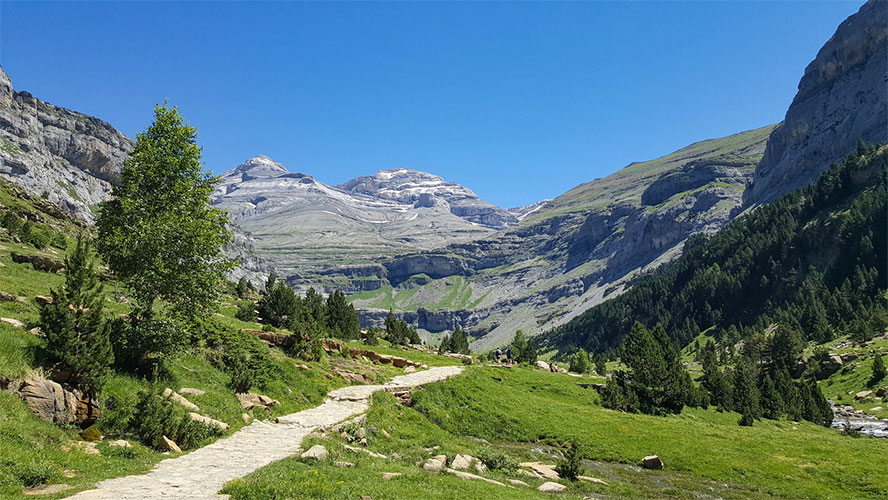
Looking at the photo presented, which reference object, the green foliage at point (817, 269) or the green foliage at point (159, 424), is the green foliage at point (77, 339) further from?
the green foliage at point (817, 269)

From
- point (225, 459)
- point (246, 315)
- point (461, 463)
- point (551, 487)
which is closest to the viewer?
point (225, 459)

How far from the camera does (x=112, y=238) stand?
2272cm

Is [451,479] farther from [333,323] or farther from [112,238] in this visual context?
[333,323]

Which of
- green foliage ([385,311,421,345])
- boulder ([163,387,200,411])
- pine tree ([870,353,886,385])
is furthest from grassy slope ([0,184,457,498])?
pine tree ([870,353,886,385])

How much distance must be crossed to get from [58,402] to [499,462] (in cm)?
1935

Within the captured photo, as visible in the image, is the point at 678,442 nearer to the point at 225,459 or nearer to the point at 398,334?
the point at 225,459

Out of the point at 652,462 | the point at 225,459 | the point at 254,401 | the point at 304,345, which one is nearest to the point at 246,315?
the point at 304,345

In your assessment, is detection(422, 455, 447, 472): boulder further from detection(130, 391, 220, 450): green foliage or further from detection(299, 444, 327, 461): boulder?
detection(130, 391, 220, 450): green foliage

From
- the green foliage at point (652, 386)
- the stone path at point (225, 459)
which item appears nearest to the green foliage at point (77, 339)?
the stone path at point (225, 459)

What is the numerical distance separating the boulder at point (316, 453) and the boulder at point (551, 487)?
34.0 ft

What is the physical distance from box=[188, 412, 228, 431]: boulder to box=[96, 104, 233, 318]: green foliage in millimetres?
6241

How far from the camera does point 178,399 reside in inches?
799

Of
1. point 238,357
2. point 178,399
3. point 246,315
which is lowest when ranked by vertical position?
point 178,399

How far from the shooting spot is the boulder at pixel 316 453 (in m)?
17.2
